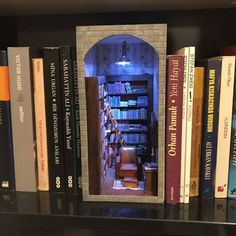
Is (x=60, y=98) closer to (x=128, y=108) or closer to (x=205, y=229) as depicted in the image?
(x=205, y=229)

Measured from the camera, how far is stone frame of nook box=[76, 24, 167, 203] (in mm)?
482

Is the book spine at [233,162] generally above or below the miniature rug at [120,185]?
above

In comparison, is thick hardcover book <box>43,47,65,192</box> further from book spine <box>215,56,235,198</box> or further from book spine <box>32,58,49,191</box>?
book spine <box>215,56,235,198</box>

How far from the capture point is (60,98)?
54 cm

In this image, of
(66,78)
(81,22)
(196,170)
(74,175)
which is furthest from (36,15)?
(196,170)

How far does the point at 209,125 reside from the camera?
517 mm

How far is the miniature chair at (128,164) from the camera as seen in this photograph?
0.60 metres

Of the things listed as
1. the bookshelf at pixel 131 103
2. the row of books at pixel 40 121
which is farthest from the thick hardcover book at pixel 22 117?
the bookshelf at pixel 131 103

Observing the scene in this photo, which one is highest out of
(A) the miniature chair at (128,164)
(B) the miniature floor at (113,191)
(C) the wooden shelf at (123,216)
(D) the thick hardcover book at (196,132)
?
(D) the thick hardcover book at (196,132)

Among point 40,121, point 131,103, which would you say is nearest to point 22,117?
point 40,121

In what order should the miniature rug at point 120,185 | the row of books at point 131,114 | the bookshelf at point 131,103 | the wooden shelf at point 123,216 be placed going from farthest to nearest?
the row of books at point 131,114 < the bookshelf at point 131,103 < the miniature rug at point 120,185 < the wooden shelf at point 123,216

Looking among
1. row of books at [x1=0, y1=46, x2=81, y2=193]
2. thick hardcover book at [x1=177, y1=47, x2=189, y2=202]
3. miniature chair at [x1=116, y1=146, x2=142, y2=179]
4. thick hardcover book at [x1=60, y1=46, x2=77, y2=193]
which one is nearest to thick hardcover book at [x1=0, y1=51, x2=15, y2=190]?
row of books at [x1=0, y1=46, x2=81, y2=193]

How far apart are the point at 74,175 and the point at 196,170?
0.23m

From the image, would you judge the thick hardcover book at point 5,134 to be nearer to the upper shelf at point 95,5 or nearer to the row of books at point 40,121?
the row of books at point 40,121
